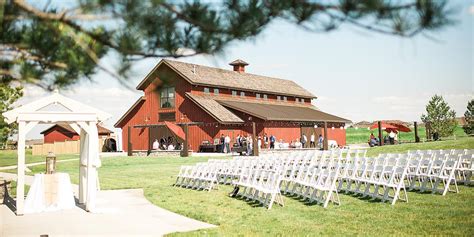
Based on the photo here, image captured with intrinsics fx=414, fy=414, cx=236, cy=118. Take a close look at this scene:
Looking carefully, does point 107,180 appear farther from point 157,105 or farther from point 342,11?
point 157,105

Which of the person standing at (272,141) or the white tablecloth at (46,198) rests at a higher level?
the person standing at (272,141)

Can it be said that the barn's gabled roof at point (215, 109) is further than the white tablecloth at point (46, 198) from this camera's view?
Yes

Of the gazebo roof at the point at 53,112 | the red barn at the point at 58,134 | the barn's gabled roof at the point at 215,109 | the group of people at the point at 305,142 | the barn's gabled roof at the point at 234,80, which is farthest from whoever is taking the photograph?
the red barn at the point at 58,134

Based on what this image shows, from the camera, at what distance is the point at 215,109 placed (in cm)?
3203

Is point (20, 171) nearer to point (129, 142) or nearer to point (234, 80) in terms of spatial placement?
point (129, 142)

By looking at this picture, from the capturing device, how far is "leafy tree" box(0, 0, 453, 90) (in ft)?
12.0

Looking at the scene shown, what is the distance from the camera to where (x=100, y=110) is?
1023 centimetres

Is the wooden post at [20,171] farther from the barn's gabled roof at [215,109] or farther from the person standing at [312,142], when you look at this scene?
the person standing at [312,142]

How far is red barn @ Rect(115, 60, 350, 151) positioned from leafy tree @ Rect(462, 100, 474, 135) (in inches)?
624

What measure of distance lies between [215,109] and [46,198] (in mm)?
22578

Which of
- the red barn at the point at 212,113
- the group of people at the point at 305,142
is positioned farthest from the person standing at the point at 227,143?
the group of people at the point at 305,142

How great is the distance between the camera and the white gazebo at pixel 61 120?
30.5ft

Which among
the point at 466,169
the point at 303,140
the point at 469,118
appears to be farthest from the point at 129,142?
the point at 469,118

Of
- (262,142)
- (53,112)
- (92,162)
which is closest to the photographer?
(53,112)
